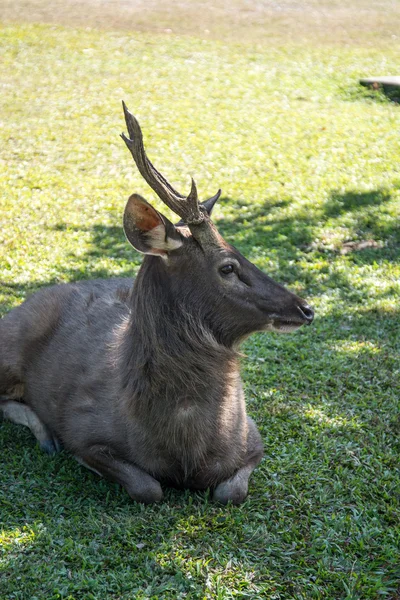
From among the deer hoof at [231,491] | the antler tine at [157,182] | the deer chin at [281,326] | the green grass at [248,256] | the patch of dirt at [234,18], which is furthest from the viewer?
→ the patch of dirt at [234,18]

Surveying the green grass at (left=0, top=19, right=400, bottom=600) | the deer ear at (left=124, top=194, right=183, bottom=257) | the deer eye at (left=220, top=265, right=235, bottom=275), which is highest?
the deer ear at (left=124, top=194, right=183, bottom=257)

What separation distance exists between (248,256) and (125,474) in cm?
434

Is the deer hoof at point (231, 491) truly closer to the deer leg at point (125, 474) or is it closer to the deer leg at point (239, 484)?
the deer leg at point (239, 484)

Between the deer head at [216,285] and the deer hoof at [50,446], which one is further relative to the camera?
the deer hoof at [50,446]

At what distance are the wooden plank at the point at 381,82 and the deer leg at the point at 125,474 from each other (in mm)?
11129

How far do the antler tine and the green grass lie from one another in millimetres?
1588

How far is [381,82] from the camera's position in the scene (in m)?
14.1

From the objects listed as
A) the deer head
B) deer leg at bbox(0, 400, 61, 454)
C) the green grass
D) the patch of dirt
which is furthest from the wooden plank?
the deer head

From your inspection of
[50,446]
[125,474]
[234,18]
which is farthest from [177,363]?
[234,18]

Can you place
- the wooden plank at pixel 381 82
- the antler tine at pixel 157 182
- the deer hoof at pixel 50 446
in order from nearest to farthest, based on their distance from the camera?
the antler tine at pixel 157 182 < the deer hoof at pixel 50 446 < the wooden plank at pixel 381 82

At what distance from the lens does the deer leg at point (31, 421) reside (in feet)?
16.7

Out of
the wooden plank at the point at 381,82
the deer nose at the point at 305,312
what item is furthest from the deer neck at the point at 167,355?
the wooden plank at the point at 381,82

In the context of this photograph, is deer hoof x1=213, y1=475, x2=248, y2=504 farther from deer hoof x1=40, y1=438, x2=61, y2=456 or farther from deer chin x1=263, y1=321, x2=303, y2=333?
deer hoof x1=40, y1=438, x2=61, y2=456

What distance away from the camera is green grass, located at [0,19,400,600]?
4012 millimetres
